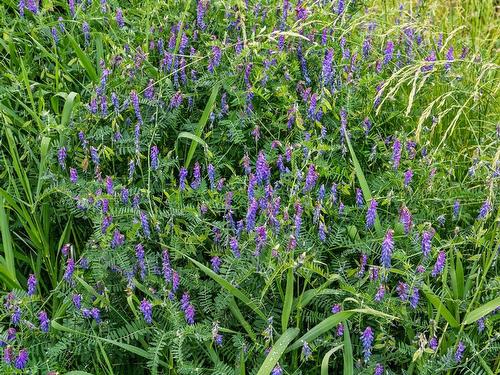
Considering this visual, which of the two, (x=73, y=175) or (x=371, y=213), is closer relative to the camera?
(x=371, y=213)

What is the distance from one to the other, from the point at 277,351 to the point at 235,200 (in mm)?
551

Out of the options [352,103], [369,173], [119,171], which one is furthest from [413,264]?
[119,171]

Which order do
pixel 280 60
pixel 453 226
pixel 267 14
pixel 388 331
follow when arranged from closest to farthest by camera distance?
pixel 388 331
pixel 453 226
pixel 280 60
pixel 267 14

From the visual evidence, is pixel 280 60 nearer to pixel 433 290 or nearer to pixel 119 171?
pixel 119 171

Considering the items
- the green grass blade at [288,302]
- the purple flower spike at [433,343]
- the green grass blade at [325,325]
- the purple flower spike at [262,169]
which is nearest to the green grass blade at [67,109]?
the purple flower spike at [262,169]

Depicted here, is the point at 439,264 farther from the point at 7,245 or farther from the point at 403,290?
the point at 7,245

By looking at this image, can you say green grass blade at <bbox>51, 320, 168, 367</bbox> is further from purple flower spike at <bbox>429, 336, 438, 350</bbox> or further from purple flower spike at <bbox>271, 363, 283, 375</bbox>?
purple flower spike at <bbox>429, 336, 438, 350</bbox>

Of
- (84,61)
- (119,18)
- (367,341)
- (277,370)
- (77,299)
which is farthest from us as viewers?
(119,18)

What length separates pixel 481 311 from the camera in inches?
78.6

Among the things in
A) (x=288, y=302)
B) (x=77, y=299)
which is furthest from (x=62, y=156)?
(x=288, y=302)

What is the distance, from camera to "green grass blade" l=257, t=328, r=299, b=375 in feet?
6.13

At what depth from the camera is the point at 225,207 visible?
7.19 feet

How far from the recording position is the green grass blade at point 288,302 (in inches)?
76.9

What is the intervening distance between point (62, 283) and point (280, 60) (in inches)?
A: 42.1
